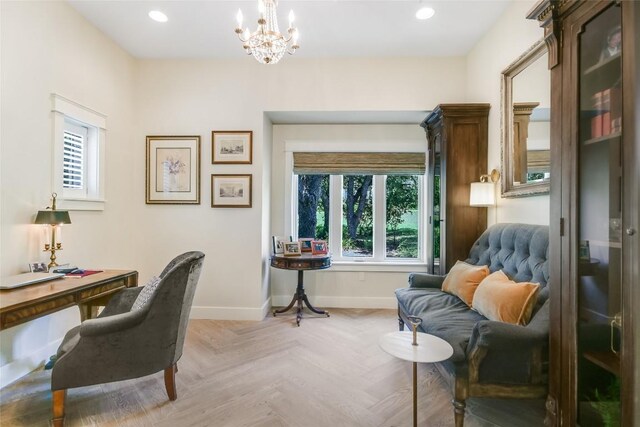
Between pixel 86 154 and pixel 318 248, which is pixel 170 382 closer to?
pixel 318 248

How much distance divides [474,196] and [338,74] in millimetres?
2075

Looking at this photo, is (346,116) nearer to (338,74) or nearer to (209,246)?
(338,74)

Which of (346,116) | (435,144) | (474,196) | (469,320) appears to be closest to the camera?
(469,320)

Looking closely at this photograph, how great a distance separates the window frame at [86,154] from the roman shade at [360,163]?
217 centimetres

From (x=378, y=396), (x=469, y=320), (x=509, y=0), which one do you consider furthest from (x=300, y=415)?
(x=509, y=0)

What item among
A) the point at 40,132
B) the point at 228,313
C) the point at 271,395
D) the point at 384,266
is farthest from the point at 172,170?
the point at 384,266

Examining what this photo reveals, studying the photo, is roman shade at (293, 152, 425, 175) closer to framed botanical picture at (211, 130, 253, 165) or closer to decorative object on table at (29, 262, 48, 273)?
framed botanical picture at (211, 130, 253, 165)

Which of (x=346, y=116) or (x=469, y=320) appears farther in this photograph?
(x=346, y=116)

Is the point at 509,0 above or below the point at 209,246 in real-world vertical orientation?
above

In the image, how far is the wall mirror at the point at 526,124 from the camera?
2.23m

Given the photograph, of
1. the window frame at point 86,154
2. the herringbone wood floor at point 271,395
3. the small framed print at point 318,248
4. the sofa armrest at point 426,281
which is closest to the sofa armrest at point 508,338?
the herringbone wood floor at point 271,395

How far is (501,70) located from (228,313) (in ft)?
12.4

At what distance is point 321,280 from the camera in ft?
13.8

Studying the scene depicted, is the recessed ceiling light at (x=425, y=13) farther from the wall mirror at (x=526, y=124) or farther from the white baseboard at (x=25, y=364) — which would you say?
the white baseboard at (x=25, y=364)
